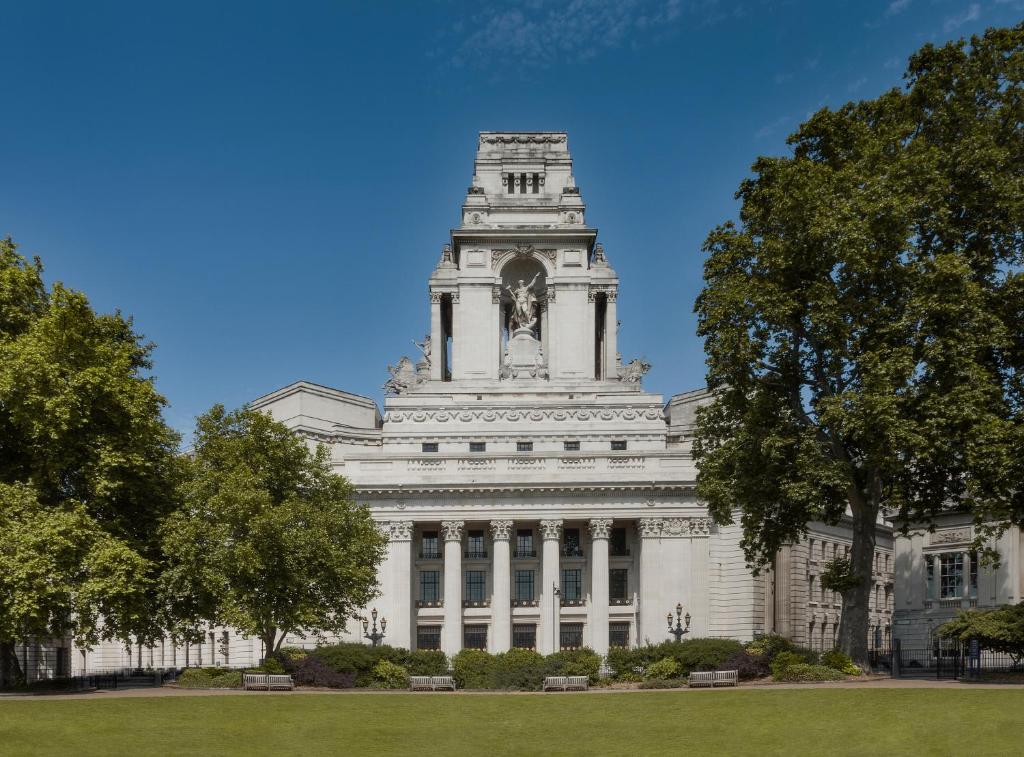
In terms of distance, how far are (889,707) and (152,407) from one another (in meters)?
31.4

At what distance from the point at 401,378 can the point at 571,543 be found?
2308 cm

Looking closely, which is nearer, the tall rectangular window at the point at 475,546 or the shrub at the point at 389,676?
the shrub at the point at 389,676

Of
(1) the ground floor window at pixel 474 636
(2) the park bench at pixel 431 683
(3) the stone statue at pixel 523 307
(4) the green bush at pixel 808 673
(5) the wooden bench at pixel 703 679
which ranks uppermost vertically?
(3) the stone statue at pixel 523 307

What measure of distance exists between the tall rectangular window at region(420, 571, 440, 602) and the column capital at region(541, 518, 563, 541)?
856 centimetres

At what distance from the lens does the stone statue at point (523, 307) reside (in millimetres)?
97312

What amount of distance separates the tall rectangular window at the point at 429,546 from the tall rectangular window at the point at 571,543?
8.94m

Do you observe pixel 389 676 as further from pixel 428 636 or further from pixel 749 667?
pixel 428 636

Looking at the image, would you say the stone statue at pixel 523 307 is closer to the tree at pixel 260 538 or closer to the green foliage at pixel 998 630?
the tree at pixel 260 538

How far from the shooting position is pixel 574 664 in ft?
174

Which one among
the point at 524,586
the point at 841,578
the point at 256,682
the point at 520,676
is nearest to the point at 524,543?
the point at 524,586

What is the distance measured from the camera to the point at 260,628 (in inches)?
1996

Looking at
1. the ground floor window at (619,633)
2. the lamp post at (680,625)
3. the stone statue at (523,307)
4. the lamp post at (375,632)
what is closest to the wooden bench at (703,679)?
the lamp post at (680,625)

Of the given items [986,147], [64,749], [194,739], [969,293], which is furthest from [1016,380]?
[64,749]

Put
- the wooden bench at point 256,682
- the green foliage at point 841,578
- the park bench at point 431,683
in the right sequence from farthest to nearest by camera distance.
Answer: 1. the park bench at point 431,683
2. the wooden bench at point 256,682
3. the green foliage at point 841,578
